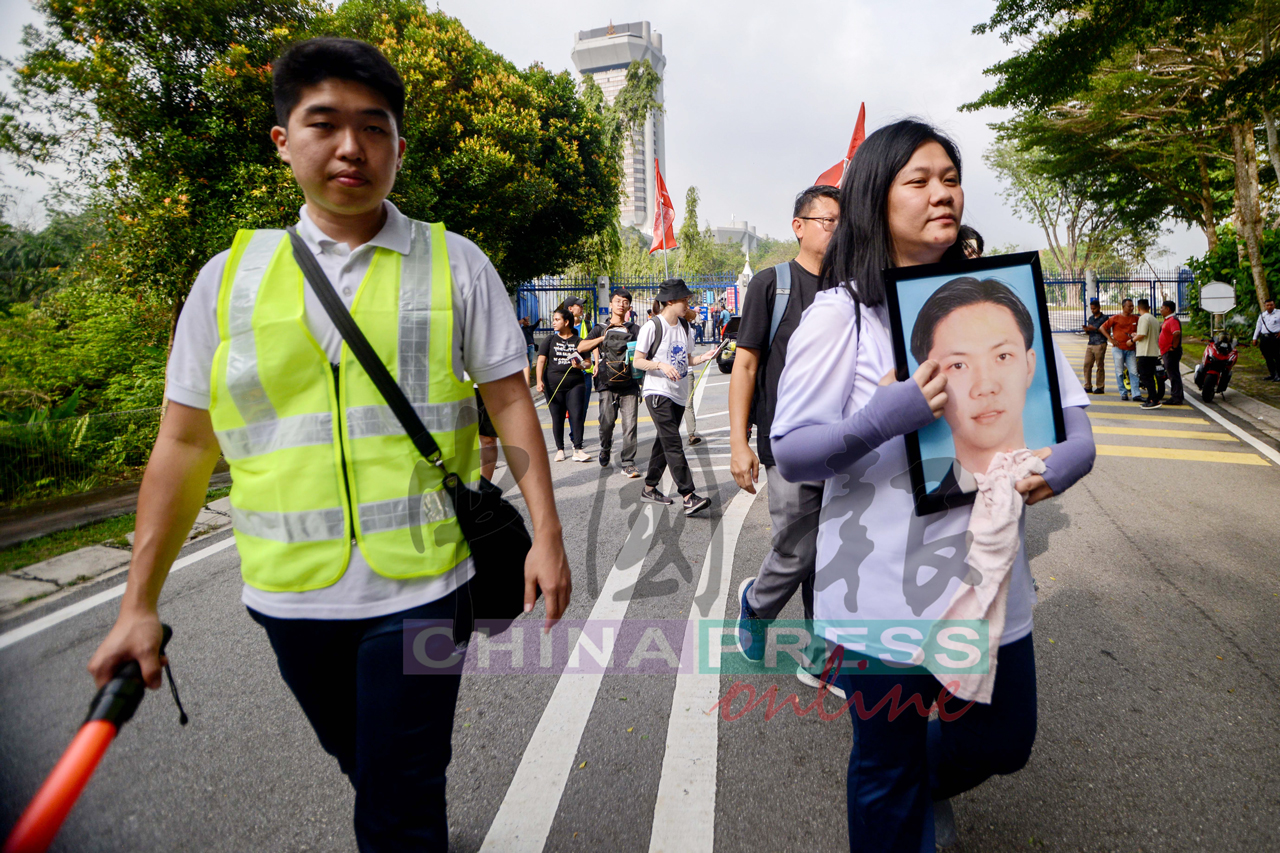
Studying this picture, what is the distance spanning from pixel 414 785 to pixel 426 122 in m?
14.3

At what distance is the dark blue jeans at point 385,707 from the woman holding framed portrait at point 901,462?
2.76ft

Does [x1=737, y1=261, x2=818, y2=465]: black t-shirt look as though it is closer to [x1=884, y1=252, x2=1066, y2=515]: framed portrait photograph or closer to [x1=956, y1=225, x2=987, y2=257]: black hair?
[x1=956, y1=225, x2=987, y2=257]: black hair

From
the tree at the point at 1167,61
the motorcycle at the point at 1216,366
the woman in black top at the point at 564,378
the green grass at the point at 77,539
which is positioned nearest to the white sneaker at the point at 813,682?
the green grass at the point at 77,539

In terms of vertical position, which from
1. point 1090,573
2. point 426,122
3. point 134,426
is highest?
point 426,122

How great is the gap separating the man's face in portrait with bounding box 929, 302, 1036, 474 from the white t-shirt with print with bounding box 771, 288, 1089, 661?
0.11 metres

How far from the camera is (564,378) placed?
8234mm

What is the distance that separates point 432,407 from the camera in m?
1.52

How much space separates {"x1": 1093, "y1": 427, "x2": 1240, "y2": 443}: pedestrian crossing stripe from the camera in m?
9.28

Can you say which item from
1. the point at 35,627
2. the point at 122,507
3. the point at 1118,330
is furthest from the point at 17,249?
the point at 1118,330

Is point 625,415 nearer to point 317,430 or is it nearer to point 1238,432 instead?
point 317,430

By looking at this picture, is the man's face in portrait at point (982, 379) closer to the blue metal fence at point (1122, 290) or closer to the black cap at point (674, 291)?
the black cap at point (674, 291)

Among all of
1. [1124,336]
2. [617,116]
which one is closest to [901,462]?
[1124,336]

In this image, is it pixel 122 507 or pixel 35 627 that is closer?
pixel 35 627

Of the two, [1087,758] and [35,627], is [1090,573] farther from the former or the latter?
[35,627]
